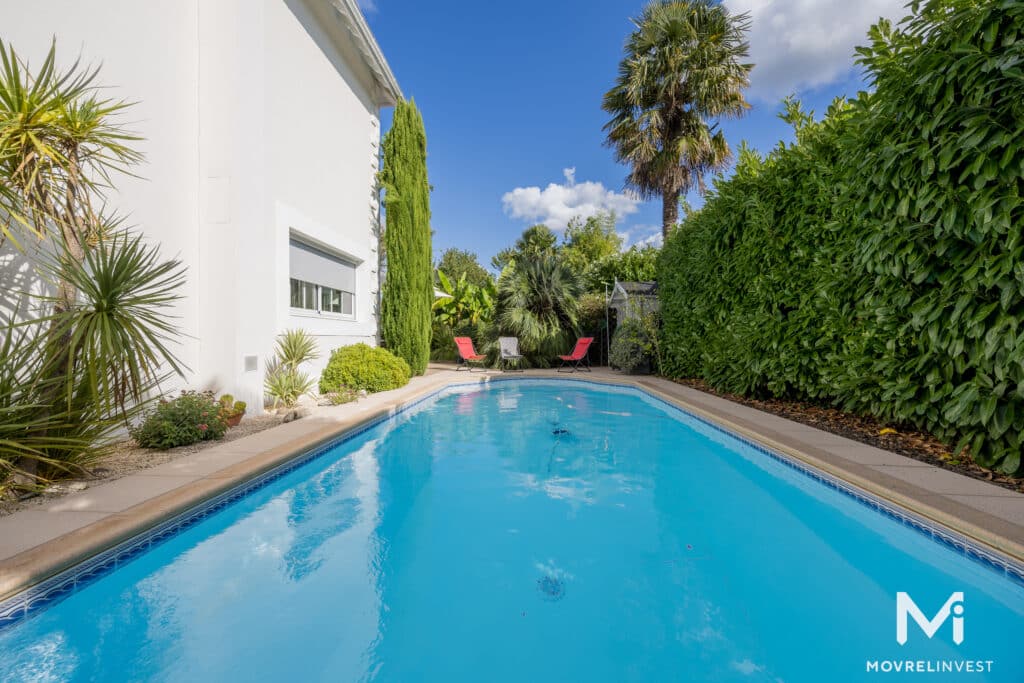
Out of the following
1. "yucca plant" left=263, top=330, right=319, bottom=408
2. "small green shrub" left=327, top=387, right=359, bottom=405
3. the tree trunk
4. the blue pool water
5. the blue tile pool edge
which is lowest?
the blue pool water

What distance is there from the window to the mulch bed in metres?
8.33

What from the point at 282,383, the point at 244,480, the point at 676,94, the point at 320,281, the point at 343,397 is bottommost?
the point at 244,480

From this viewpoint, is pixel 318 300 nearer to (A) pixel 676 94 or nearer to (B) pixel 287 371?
(B) pixel 287 371

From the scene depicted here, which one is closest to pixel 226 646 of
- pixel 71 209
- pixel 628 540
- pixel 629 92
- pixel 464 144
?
pixel 628 540

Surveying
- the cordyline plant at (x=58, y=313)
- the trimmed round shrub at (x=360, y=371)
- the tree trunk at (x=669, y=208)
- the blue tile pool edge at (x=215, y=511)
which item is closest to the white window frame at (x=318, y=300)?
the trimmed round shrub at (x=360, y=371)

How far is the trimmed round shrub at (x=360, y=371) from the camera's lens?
875 cm

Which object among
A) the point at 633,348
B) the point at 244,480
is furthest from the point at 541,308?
the point at 244,480

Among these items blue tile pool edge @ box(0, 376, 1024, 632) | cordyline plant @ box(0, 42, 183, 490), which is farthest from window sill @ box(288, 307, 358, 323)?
cordyline plant @ box(0, 42, 183, 490)

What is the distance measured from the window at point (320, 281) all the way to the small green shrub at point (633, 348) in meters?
7.27

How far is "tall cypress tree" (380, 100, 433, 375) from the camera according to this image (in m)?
11.3

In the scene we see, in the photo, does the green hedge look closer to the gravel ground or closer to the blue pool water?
the blue pool water

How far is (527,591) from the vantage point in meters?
2.81

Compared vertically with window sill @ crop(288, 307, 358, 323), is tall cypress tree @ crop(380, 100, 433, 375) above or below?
above

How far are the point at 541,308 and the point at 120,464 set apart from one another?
37.8ft
